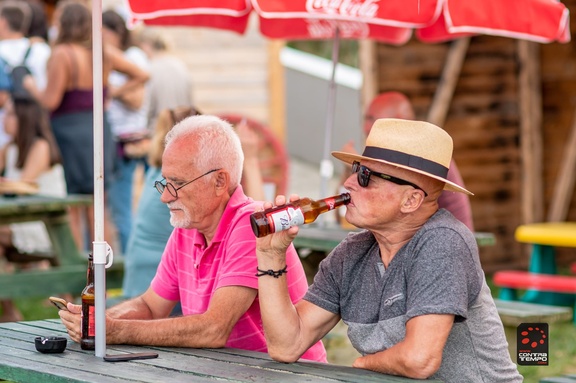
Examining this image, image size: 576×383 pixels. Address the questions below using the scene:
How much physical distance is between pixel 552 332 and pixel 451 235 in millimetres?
4600

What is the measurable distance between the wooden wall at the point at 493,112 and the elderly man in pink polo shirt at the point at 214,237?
568cm

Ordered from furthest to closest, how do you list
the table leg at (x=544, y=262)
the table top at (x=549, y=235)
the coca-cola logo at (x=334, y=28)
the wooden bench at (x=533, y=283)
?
1. the table leg at (x=544, y=262)
2. the table top at (x=549, y=235)
3. the wooden bench at (x=533, y=283)
4. the coca-cola logo at (x=334, y=28)

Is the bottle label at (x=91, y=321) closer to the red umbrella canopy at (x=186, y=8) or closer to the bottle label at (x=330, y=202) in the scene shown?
the bottle label at (x=330, y=202)

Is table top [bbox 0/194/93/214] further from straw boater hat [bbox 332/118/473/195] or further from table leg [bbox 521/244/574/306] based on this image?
straw boater hat [bbox 332/118/473/195]

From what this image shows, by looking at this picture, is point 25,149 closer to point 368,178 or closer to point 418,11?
point 418,11

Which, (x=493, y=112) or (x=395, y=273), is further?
(x=493, y=112)

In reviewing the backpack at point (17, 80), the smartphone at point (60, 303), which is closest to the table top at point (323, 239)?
the smartphone at point (60, 303)

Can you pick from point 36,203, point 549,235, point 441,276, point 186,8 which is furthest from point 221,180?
point 549,235

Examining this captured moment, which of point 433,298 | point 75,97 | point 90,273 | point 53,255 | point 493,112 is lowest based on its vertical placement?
point 53,255

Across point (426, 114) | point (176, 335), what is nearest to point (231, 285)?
point (176, 335)

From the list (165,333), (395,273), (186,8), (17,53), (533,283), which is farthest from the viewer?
(17,53)

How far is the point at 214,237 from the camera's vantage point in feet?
12.8

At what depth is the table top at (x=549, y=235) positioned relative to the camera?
8172mm

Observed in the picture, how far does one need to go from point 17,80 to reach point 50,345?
5442 millimetres
